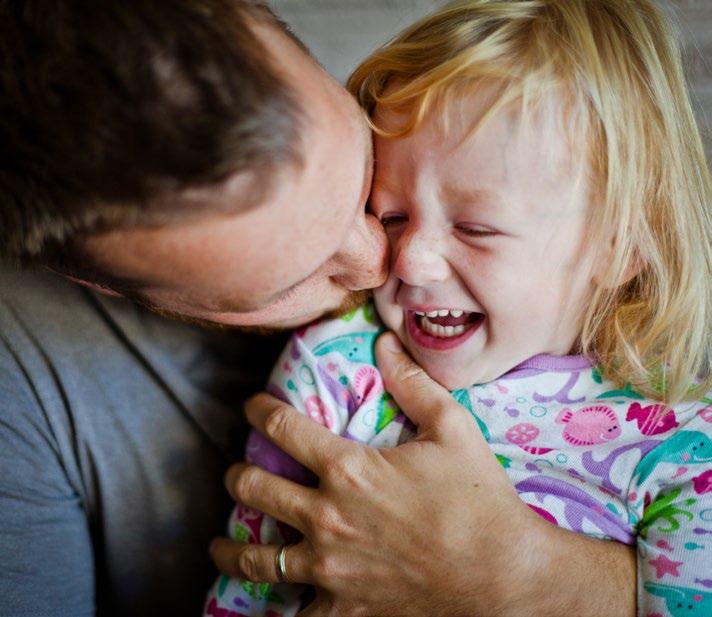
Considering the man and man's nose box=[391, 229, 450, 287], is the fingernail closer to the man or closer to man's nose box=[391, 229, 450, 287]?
the man

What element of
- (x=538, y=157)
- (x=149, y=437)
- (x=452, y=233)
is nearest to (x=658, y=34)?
(x=538, y=157)

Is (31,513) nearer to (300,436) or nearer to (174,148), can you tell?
(300,436)

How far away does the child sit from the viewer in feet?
3.70

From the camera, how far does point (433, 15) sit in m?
1.32

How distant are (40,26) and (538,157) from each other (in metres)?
0.68

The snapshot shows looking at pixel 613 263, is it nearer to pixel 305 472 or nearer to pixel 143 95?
pixel 305 472

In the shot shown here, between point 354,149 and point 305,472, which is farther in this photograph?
point 305,472

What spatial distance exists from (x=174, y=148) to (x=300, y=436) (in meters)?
0.53

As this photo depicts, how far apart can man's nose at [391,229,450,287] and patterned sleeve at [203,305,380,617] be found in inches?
8.0

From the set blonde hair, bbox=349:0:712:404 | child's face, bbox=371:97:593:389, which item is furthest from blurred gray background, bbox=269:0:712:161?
child's face, bbox=371:97:593:389

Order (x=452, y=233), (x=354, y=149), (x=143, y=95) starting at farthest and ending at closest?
1. (x=452, y=233)
2. (x=354, y=149)
3. (x=143, y=95)

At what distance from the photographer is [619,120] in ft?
3.81

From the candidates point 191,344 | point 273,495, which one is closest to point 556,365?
point 273,495

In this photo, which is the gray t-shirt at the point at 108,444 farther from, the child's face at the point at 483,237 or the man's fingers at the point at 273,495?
the child's face at the point at 483,237
